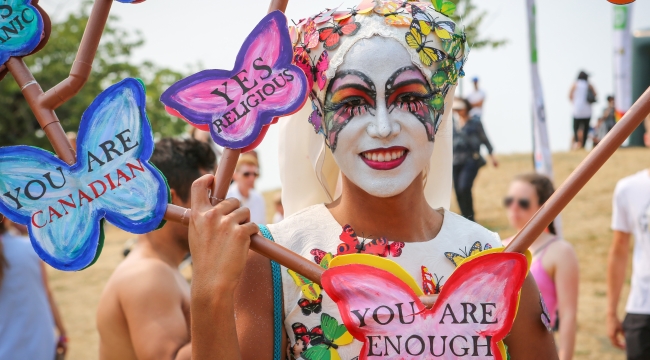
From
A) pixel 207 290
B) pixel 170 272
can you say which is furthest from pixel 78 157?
pixel 170 272

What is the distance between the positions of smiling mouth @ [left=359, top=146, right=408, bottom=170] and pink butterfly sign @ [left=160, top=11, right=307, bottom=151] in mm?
245

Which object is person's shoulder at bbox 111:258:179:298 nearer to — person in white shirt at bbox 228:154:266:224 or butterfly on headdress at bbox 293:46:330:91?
butterfly on headdress at bbox 293:46:330:91

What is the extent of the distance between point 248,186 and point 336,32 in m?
4.48

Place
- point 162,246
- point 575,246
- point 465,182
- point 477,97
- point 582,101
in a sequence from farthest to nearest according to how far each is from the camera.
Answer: point 582,101 < point 477,97 < point 575,246 < point 465,182 < point 162,246

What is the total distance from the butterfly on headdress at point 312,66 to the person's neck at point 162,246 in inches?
47.3

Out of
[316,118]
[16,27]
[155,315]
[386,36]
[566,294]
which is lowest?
[566,294]

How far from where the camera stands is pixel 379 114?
6.35 ft

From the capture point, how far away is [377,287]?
1793mm

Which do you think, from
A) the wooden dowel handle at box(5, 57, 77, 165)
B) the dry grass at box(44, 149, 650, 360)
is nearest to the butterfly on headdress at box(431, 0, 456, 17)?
the wooden dowel handle at box(5, 57, 77, 165)

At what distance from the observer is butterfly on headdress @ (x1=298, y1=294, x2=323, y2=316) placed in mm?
1948

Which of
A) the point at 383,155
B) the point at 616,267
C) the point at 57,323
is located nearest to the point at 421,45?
the point at 383,155

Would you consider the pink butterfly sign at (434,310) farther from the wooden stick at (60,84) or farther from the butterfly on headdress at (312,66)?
the wooden stick at (60,84)

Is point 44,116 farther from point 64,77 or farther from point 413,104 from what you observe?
point 64,77

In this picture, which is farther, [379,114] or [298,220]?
[298,220]
